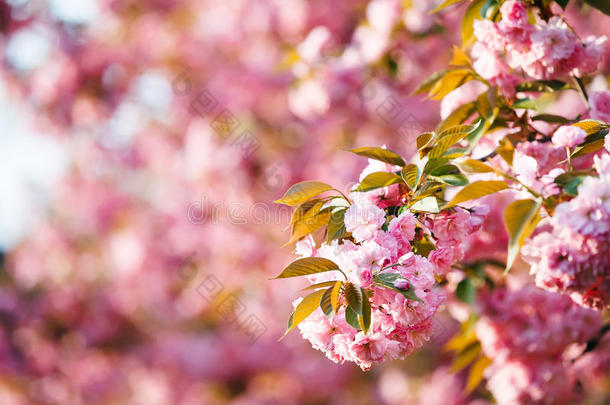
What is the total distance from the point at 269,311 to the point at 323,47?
2.21 meters

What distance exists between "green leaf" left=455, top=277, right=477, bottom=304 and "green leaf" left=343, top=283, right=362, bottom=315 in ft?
2.44

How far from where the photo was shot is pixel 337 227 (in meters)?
0.90

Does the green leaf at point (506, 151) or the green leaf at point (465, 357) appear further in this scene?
the green leaf at point (465, 357)

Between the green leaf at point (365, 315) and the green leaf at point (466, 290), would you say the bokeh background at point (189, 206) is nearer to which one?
the green leaf at point (466, 290)

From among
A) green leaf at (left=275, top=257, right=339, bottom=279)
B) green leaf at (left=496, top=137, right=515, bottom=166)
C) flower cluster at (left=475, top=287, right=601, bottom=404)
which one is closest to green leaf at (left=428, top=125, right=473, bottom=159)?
green leaf at (left=496, top=137, right=515, bottom=166)

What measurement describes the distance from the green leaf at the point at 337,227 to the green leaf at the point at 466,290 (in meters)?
0.67

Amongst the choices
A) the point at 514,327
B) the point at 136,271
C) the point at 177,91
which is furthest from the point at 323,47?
the point at 136,271

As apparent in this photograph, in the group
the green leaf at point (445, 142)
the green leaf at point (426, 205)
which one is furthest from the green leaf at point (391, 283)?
the green leaf at point (445, 142)

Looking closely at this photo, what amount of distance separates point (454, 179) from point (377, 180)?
0.12m

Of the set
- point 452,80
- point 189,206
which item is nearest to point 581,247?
point 452,80

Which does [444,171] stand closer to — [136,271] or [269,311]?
[269,311]

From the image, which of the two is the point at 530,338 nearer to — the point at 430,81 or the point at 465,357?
the point at 465,357

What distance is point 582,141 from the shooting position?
3.02ft

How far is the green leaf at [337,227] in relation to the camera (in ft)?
2.93
